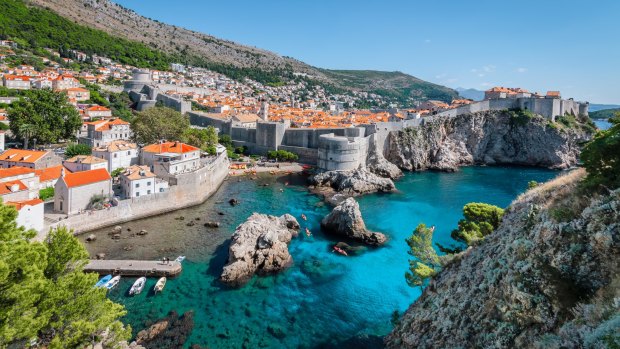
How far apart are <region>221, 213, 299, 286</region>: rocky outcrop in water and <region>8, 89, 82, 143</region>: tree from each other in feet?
67.5

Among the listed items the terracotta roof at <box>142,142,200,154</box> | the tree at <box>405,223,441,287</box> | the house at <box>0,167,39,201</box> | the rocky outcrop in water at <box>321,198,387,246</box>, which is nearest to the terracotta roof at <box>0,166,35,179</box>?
the house at <box>0,167,39,201</box>

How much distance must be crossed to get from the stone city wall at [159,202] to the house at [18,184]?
2.62m

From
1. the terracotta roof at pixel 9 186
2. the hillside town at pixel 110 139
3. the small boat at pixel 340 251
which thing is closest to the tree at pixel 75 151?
the hillside town at pixel 110 139

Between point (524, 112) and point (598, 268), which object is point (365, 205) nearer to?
point (598, 268)

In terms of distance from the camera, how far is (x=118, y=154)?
25.5m

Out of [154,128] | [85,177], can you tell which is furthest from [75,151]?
[85,177]

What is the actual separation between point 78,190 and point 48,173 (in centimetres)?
392

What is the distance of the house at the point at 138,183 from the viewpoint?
20859mm

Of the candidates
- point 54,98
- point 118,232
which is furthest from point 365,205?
point 54,98

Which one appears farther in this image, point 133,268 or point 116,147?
point 116,147

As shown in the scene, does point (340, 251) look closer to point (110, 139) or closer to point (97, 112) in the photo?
point (110, 139)

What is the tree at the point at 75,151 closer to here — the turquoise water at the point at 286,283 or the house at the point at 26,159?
the house at the point at 26,159

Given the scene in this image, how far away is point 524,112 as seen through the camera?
46.7 metres

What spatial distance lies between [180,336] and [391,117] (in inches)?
1584
